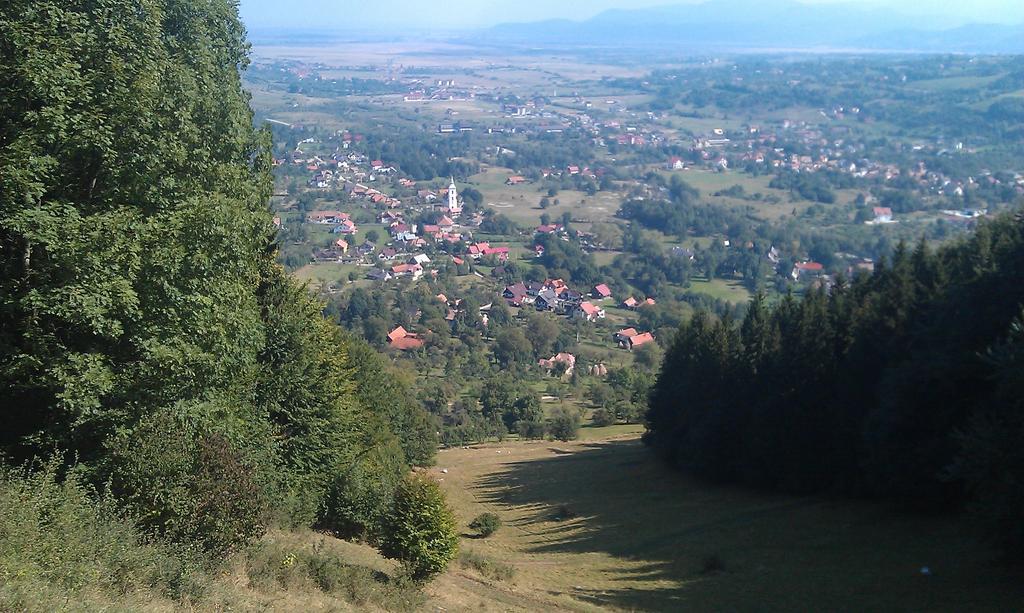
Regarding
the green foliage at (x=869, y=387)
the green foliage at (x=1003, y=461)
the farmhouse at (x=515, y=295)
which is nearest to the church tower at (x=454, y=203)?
the farmhouse at (x=515, y=295)

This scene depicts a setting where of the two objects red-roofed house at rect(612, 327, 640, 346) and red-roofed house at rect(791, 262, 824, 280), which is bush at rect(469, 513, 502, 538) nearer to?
red-roofed house at rect(612, 327, 640, 346)

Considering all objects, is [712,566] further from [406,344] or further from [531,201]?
[531,201]

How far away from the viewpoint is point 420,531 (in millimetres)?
11062

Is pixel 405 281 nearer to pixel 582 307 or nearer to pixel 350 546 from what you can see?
pixel 582 307

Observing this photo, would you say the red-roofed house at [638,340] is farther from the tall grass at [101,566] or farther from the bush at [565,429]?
the tall grass at [101,566]

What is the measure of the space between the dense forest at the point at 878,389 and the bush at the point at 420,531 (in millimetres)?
7455

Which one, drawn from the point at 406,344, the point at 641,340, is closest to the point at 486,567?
the point at 406,344

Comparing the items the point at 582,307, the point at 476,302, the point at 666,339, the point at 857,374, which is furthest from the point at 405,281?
the point at 857,374

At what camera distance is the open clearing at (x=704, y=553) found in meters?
12.2

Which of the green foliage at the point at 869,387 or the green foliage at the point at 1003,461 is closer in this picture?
the green foliage at the point at 1003,461

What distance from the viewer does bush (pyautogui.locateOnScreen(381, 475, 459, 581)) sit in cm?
1094

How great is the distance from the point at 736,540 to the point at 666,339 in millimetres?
47454

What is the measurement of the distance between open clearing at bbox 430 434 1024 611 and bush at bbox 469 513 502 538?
34 centimetres

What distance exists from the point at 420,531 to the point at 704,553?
7311 mm
